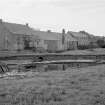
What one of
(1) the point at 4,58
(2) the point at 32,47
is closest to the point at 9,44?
(2) the point at 32,47

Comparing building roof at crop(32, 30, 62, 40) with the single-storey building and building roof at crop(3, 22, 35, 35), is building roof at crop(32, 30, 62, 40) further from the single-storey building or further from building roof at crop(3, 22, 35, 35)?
the single-storey building

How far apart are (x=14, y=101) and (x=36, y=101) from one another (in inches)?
30.3

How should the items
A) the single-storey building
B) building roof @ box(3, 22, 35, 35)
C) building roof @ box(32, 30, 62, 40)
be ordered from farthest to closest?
building roof @ box(32, 30, 62, 40) → building roof @ box(3, 22, 35, 35) → the single-storey building

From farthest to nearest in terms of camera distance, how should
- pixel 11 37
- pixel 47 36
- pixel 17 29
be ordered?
pixel 47 36 < pixel 17 29 < pixel 11 37

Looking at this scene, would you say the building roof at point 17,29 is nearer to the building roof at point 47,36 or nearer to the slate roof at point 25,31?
the slate roof at point 25,31

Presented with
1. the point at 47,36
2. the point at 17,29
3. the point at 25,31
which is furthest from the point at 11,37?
the point at 47,36

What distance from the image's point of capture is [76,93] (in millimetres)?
10172

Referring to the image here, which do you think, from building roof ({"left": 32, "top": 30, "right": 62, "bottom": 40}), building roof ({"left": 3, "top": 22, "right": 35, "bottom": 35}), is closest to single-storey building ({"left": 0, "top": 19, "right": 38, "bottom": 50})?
building roof ({"left": 3, "top": 22, "right": 35, "bottom": 35})

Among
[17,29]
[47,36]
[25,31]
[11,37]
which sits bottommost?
[11,37]

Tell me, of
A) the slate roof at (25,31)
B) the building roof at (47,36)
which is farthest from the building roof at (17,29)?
the building roof at (47,36)

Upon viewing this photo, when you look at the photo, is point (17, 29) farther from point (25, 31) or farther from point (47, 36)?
point (47, 36)

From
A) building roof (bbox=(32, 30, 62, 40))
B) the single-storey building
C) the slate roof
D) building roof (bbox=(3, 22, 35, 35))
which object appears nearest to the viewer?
the single-storey building

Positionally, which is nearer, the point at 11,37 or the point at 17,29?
the point at 11,37

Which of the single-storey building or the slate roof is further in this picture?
the slate roof
